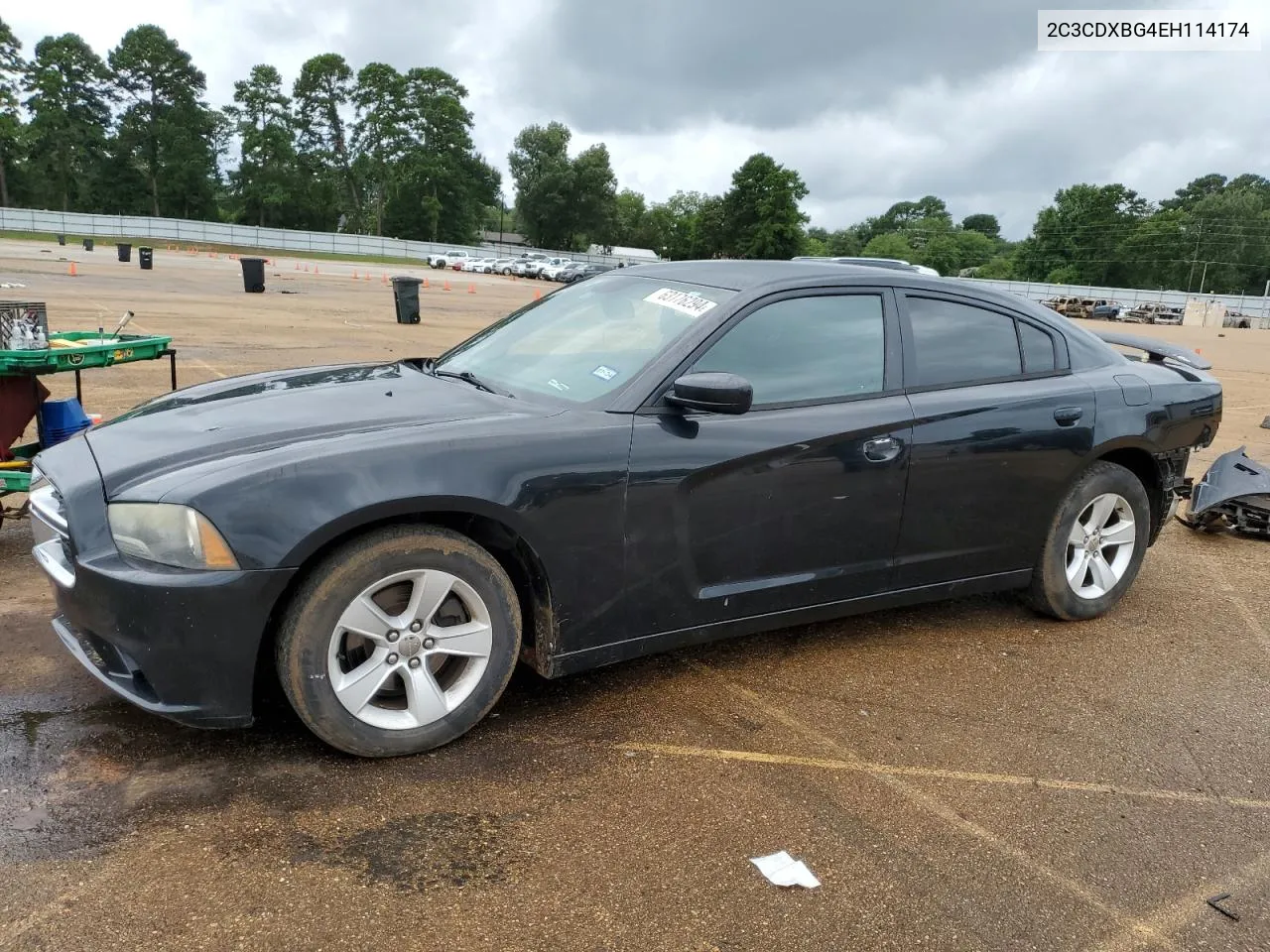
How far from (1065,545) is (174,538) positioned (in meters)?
3.67

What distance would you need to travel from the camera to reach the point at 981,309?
415 cm

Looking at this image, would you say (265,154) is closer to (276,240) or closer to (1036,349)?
(276,240)

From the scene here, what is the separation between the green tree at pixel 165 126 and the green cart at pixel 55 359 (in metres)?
94.9

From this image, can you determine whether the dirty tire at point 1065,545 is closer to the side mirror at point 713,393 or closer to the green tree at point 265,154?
the side mirror at point 713,393

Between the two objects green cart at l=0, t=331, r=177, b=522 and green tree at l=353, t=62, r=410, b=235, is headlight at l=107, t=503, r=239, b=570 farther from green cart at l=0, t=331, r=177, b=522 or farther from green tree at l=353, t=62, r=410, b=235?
green tree at l=353, t=62, r=410, b=235

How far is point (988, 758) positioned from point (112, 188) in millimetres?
101078

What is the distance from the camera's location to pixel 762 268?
388 centimetres

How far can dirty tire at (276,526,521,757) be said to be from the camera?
2.77 metres

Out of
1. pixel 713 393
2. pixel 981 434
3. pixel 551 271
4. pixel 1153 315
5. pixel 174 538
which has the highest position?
pixel 551 271

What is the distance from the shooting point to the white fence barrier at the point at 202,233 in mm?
63750

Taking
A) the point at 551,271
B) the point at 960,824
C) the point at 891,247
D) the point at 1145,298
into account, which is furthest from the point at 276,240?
the point at 891,247

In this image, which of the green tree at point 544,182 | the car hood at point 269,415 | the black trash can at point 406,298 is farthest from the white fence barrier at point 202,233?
the car hood at point 269,415

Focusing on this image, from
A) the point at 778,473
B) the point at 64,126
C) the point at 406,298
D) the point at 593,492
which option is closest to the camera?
the point at 593,492

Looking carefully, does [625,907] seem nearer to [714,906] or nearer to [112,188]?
[714,906]
